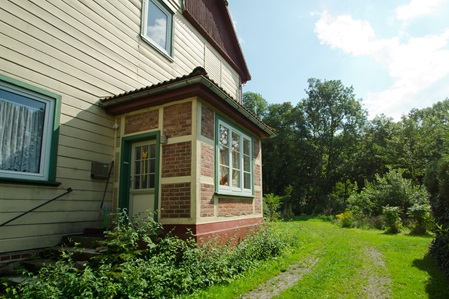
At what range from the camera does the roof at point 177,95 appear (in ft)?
18.1

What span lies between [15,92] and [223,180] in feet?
14.2

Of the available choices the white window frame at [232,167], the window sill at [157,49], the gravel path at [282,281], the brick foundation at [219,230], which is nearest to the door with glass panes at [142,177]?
the brick foundation at [219,230]

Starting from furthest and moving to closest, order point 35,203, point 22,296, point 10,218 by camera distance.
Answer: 1. point 35,203
2. point 10,218
3. point 22,296

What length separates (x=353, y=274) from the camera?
17.7ft

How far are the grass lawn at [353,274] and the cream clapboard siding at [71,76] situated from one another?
318cm

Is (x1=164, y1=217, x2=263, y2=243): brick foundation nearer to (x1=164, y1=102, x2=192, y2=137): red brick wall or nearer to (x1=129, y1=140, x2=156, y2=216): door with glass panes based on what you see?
(x1=129, y1=140, x2=156, y2=216): door with glass panes

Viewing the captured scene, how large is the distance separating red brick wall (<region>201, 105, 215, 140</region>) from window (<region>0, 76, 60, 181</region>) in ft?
9.20

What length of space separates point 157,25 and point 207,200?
5.80m

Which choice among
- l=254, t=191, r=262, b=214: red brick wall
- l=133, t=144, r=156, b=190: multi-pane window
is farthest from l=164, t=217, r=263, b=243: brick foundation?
l=133, t=144, r=156, b=190: multi-pane window

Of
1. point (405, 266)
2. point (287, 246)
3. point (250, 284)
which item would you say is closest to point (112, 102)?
point (250, 284)

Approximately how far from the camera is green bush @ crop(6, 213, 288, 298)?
3.65 meters

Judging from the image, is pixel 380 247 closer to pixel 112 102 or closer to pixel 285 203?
pixel 112 102

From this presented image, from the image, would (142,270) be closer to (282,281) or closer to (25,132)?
(282,281)

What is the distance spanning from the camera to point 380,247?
814 centimetres
